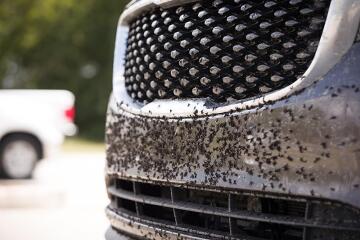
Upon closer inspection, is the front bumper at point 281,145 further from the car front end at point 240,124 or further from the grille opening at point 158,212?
the grille opening at point 158,212

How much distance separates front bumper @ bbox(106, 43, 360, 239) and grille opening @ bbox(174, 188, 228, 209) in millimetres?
73

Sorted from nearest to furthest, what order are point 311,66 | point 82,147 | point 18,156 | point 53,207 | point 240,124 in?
point 311,66 < point 240,124 < point 53,207 < point 18,156 < point 82,147

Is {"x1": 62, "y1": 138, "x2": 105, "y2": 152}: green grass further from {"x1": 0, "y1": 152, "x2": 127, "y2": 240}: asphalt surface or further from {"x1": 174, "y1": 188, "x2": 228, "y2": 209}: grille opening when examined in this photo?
{"x1": 174, "y1": 188, "x2": 228, "y2": 209}: grille opening

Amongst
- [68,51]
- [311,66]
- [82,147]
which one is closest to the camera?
[311,66]

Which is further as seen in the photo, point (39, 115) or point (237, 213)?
point (39, 115)

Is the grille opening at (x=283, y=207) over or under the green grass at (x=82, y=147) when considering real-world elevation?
under

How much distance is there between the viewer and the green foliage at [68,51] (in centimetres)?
3375

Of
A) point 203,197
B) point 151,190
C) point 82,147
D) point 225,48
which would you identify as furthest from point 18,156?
point 82,147

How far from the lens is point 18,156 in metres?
9.81

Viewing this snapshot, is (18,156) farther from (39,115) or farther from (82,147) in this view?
(82,147)

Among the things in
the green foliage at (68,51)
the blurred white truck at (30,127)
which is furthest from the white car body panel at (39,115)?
the green foliage at (68,51)

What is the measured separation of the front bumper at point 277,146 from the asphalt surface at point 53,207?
2738 millimetres

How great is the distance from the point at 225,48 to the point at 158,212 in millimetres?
685

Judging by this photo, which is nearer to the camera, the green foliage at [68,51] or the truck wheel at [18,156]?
the truck wheel at [18,156]
